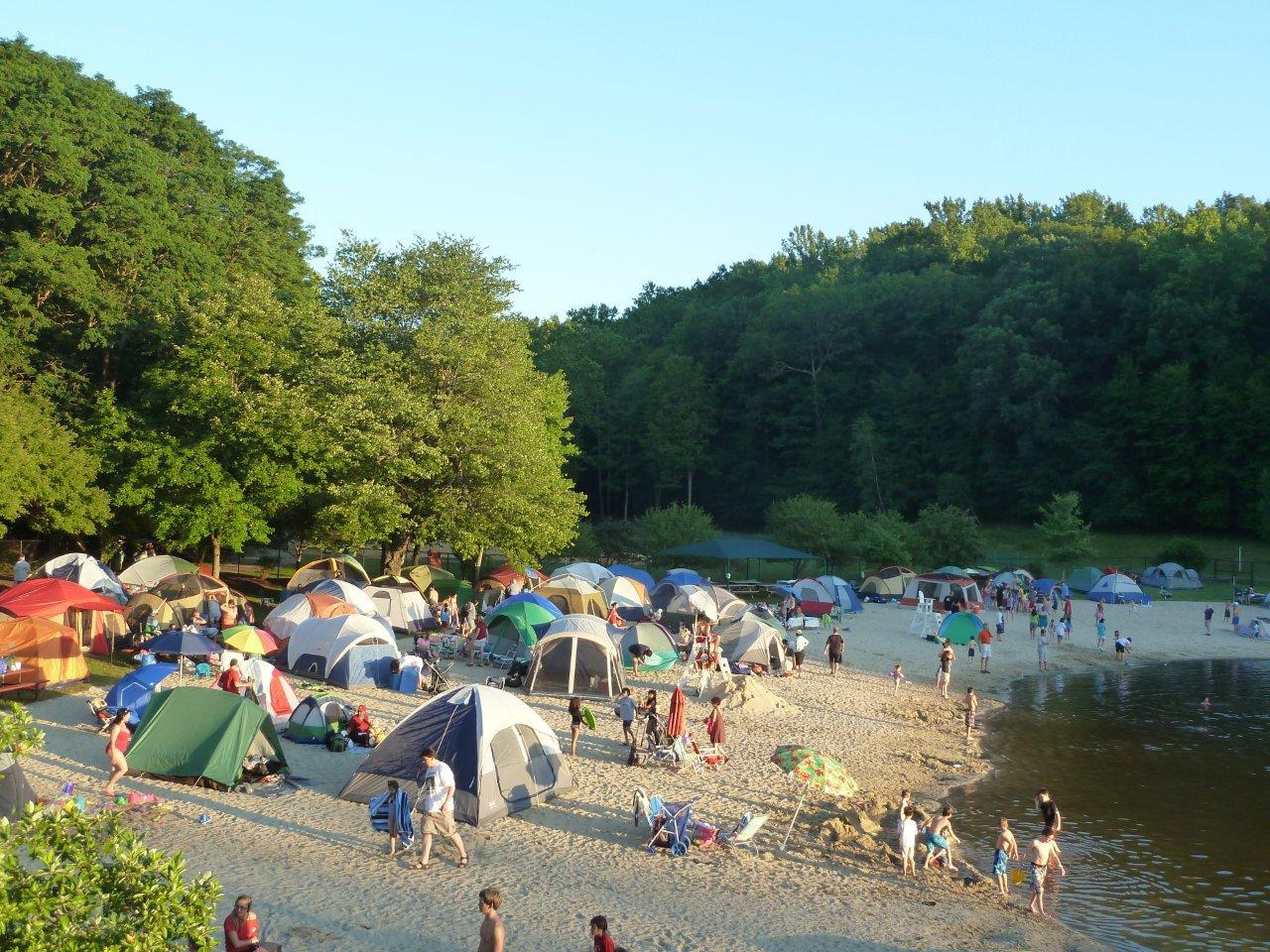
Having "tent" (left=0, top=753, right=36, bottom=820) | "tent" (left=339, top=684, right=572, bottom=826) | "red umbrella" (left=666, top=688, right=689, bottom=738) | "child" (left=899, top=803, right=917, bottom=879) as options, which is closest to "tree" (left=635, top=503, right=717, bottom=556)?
"red umbrella" (left=666, top=688, right=689, bottom=738)

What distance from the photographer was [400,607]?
88.2 ft

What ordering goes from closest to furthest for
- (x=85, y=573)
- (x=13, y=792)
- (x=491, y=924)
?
(x=491, y=924) < (x=13, y=792) < (x=85, y=573)

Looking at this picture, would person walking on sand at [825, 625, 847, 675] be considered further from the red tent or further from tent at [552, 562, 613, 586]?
the red tent

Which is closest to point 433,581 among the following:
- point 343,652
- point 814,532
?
point 343,652

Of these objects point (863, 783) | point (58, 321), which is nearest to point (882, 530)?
point (863, 783)

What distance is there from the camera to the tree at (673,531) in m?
45.6

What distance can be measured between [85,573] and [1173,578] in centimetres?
4406

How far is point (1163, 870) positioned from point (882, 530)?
31983mm

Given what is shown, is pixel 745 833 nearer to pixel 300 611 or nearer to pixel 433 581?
pixel 300 611

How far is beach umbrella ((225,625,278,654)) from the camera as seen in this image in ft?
65.1

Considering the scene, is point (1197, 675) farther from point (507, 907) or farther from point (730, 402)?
point (730, 402)

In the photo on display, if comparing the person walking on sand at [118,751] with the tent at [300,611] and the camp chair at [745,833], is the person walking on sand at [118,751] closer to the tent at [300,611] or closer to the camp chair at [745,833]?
the camp chair at [745,833]

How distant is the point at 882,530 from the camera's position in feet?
149

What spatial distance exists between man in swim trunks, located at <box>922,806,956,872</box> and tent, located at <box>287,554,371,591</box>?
63.5ft
